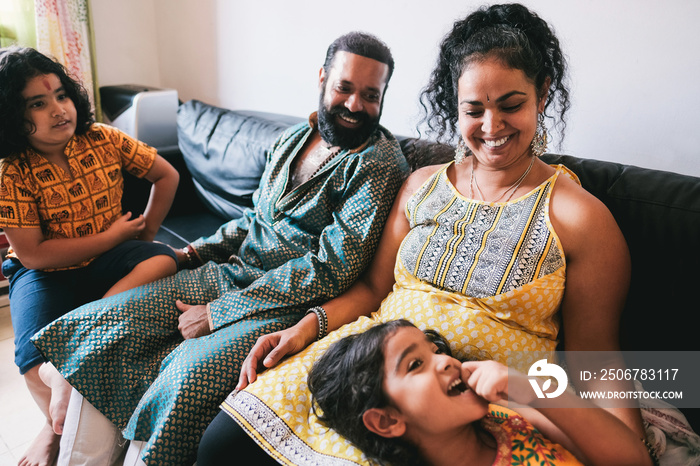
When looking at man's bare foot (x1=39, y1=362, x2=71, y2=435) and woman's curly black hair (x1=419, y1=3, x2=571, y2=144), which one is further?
→ man's bare foot (x1=39, y1=362, x2=71, y2=435)

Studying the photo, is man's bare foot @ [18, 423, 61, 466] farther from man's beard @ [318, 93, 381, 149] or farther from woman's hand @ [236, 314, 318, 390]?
man's beard @ [318, 93, 381, 149]

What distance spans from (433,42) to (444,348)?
4.41ft

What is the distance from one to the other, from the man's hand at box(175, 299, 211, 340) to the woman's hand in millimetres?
204

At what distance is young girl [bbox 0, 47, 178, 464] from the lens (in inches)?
61.7

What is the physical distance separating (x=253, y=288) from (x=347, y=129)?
1.90 feet

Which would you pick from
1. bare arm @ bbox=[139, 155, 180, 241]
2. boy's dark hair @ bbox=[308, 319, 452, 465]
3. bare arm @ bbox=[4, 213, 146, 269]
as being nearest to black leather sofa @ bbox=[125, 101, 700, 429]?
boy's dark hair @ bbox=[308, 319, 452, 465]

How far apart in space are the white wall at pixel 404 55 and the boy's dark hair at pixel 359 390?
0.97m

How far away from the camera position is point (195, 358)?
1.29m

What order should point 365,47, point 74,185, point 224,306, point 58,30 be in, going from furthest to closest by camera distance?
point 58,30
point 74,185
point 365,47
point 224,306

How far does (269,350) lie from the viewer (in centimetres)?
133

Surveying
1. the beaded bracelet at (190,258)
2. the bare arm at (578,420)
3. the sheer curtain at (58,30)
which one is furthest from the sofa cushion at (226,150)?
the bare arm at (578,420)

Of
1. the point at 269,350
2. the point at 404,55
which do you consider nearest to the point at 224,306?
the point at 269,350

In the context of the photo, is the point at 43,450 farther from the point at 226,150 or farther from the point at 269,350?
the point at 226,150

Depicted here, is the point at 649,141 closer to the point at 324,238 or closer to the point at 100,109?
the point at 324,238
